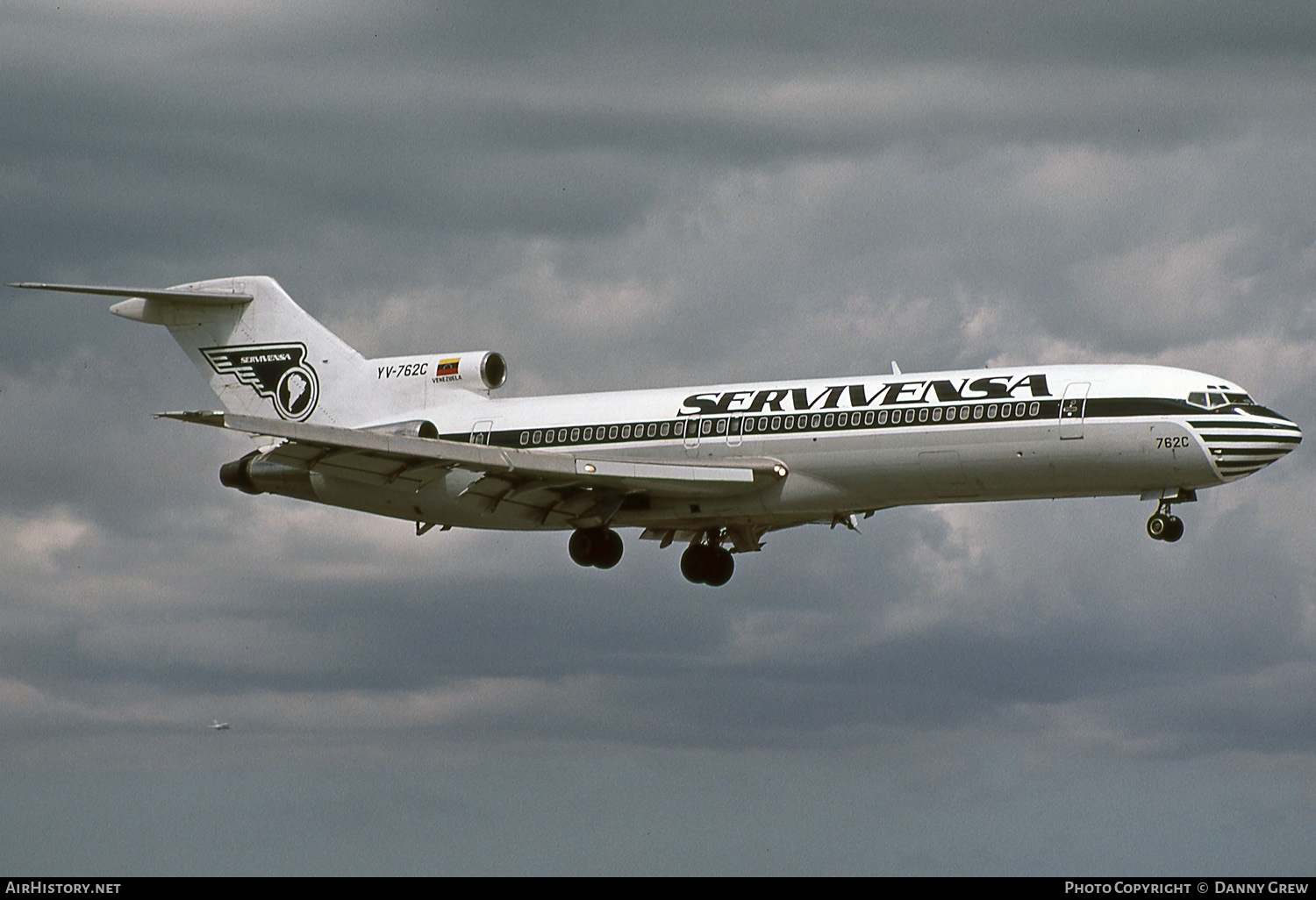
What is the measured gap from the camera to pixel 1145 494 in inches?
1718

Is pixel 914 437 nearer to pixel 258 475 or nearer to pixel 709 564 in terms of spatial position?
pixel 709 564

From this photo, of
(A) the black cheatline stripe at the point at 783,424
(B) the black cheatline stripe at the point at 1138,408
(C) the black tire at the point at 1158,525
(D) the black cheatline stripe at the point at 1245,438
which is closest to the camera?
(D) the black cheatline stripe at the point at 1245,438

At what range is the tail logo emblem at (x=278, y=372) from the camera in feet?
181

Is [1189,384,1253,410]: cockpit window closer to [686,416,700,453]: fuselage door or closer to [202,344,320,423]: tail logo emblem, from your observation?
[686,416,700,453]: fuselage door

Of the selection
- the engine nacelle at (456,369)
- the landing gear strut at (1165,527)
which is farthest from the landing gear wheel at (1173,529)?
the engine nacelle at (456,369)

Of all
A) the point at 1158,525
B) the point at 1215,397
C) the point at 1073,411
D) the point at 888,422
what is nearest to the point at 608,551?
the point at 888,422

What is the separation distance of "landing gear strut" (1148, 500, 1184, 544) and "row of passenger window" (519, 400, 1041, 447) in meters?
3.44

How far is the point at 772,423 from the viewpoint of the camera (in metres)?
46.3

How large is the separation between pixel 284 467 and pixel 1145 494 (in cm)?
2125

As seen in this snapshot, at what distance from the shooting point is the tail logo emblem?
55.1 m

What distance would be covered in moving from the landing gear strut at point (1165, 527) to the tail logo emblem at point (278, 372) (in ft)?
76.4

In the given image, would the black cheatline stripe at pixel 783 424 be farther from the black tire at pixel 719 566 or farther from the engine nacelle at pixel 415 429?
the black tire at pixel 719 566

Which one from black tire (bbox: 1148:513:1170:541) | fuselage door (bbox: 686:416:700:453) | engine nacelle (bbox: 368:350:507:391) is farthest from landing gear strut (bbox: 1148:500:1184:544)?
engine nacelle (bbox: 368:350:507:391)
